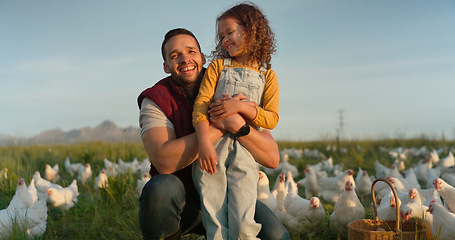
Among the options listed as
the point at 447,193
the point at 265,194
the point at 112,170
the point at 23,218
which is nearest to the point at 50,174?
the point at 112,170

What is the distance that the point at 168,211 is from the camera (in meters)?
2.58

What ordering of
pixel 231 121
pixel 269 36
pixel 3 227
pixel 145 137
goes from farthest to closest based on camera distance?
pixel 3 227 < pixel 269 36 < pixel 145 137 < pixel 231 121

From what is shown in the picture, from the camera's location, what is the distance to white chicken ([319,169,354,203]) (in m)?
5.70

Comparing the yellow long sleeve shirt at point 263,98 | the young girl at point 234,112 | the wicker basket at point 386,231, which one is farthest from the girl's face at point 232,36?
the wicker basket at point 386,231

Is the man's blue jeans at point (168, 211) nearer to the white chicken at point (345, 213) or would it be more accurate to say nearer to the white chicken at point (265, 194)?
the white chicken at point (265, 194)

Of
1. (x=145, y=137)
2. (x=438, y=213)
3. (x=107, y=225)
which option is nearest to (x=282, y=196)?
(x=438, y=213)

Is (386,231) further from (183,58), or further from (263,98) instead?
(183,58)

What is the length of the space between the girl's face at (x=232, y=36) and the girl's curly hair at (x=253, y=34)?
0.11ft

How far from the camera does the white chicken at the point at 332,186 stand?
570cm

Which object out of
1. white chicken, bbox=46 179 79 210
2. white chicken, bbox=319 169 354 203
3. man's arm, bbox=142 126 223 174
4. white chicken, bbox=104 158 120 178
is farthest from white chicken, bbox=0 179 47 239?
white chicken, bbox=319 169 354 203

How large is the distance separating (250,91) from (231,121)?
0.34 meters

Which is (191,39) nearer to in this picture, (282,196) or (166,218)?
(166,218)

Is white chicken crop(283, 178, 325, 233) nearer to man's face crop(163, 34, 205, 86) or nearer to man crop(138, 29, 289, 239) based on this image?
man crop(138, 29, 289, 239)

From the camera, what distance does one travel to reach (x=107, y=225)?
4.13 metres
